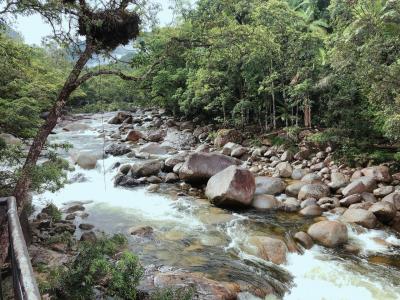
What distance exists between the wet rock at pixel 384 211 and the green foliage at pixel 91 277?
24.8 ft

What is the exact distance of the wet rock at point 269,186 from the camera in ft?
41.7

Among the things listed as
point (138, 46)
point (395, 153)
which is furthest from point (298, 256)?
point (395, 153)

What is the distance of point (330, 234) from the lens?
29.0 ft

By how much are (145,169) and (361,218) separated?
8528mm

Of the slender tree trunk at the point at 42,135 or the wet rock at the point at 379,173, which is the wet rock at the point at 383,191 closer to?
the wet rock at the point at 379,173

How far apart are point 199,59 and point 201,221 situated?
4597 mm

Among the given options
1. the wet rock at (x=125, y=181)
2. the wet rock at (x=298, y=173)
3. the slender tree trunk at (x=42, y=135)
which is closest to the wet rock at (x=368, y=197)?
the wet rock at (x=298, y=173)

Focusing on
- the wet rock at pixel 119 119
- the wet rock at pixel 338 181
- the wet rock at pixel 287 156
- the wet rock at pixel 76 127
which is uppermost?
the wet rock at pixel 119 119

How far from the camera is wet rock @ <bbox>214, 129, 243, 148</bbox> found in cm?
2048

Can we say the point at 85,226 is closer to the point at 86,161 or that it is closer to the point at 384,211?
the point at 86,161

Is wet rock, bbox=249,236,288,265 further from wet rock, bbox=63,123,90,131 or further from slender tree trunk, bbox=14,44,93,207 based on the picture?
wet rock, bbox=63,123,90,131

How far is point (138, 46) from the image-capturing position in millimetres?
7098

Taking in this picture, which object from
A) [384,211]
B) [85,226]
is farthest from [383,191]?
[85,226]

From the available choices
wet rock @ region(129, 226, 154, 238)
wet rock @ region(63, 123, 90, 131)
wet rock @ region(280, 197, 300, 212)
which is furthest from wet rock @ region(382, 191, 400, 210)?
wet rock @ region(63, 123, 90, 131)
